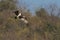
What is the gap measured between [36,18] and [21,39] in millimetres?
3892

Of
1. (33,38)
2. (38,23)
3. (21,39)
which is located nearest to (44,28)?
(38,23)

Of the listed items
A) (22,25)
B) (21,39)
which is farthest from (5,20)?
(21,39)

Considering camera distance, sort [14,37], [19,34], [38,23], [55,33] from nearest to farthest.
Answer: [14,37] → [19,34] → [55,33] → [38,23]

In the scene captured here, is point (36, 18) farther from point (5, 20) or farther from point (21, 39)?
point (21, 39)

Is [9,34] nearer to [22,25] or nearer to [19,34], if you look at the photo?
[19,34]

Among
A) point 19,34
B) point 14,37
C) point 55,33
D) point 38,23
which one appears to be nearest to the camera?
point 14,37

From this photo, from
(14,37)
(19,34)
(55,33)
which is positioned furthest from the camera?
(55,33)

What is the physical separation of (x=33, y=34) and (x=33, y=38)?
1.52 feet

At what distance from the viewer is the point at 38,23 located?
44.6ft

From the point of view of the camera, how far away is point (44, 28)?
12883mm

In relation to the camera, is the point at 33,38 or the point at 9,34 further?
the point at 33,38

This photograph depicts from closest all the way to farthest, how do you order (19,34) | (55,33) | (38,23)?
1. (19,34)
2. (55,33)
3. (38,23)

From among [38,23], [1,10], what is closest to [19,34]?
[38,23]

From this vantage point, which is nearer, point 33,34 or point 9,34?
point 9,34
